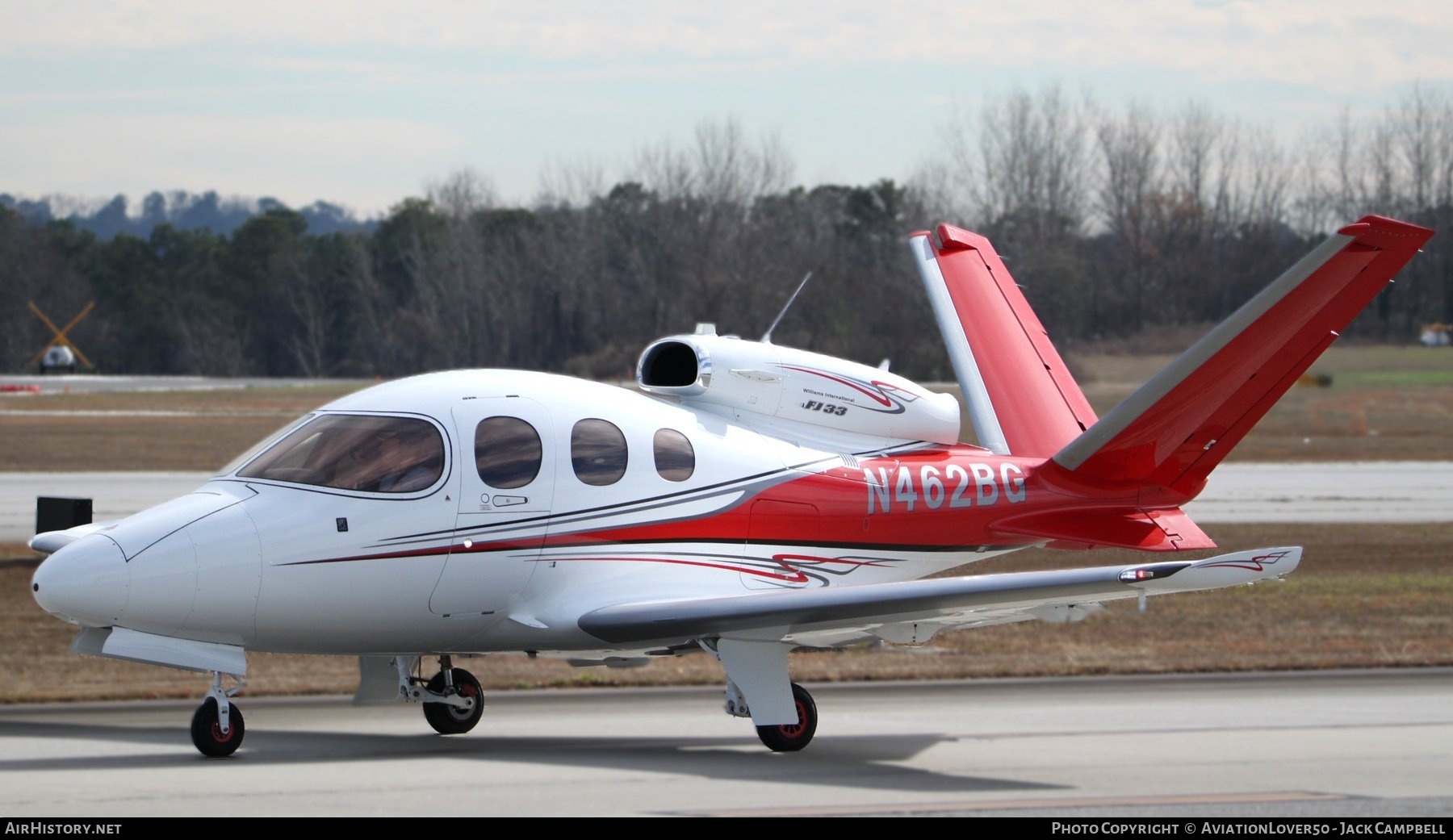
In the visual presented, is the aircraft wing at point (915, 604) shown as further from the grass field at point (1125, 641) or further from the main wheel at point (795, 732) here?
the grass field at point (1125, 641)

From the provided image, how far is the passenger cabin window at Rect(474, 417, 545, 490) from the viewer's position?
38.1ft

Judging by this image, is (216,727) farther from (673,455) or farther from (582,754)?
(673,455)

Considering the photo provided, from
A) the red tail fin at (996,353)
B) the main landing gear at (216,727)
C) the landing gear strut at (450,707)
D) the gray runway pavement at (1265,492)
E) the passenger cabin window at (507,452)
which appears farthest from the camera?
the gray runway pavement at (1265,492)

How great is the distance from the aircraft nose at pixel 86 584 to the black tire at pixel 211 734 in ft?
3.35

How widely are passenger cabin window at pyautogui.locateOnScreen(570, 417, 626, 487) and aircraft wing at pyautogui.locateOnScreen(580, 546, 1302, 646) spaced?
3.19ft

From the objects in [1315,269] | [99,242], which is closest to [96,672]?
[1315,269]

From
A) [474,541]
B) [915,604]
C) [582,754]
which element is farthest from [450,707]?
[915,604]

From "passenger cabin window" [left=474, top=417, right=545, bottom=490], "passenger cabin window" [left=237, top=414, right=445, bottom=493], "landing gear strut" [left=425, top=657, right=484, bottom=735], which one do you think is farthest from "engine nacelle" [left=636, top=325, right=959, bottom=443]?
"landing gear strut" [left=425, top=657, right=484, bottom=735]

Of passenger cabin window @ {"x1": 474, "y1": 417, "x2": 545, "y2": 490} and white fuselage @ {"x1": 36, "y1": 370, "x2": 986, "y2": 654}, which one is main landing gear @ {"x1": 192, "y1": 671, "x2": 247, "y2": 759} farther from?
passenger cabin window @ {"x1": 474, "y1": 417, "x2": 545, "y2": 490}

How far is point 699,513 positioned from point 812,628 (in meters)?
1.52

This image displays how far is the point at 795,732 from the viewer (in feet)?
39.2

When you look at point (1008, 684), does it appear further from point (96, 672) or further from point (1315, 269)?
point (96, 672)

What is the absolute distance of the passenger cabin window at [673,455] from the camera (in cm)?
1227

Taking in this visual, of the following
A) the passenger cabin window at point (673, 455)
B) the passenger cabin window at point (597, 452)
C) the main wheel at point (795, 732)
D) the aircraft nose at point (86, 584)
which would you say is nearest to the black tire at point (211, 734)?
the aircraft nose at point (86, 584)
